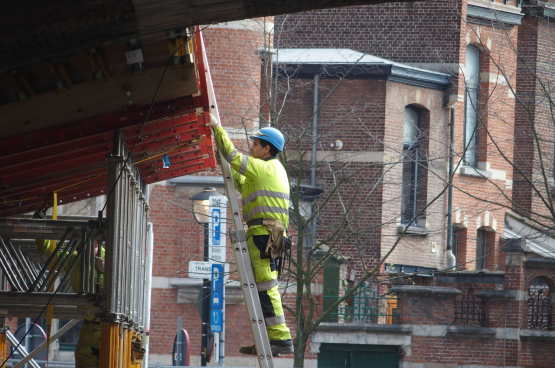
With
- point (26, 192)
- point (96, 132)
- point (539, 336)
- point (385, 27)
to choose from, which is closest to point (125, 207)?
point (96, 132)

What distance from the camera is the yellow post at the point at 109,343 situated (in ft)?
29.3

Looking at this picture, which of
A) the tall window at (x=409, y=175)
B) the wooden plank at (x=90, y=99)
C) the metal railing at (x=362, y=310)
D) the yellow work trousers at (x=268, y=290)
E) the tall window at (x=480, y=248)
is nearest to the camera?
the yellow work trousers at (x=268, y=290)

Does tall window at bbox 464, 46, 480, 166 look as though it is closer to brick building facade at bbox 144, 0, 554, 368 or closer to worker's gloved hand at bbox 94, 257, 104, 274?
brick building facade at bbox 144, 0, 554, 368

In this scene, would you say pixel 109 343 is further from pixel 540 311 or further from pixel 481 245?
pixel 481 245

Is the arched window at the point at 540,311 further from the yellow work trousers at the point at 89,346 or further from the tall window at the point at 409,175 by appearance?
the yellow work trousers at the point at 89,346

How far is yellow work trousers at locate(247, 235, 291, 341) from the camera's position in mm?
7660

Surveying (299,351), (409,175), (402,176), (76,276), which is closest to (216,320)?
(299,351)

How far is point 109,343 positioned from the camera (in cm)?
898

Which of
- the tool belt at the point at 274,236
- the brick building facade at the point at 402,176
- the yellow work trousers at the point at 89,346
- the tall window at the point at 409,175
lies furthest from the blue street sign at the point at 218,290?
the tall window at the point at 409,175

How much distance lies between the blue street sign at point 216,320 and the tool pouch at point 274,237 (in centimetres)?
993

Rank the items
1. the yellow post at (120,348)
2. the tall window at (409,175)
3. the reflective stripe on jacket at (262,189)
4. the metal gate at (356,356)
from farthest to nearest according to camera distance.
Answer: the tall window at (409,175)
the metal gate at (356,356)
the yellow post at (120,348)
the reflective stripe on jacket at (262,189)

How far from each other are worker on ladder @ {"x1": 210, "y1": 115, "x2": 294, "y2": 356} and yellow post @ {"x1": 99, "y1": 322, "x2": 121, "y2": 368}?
1.56 meters

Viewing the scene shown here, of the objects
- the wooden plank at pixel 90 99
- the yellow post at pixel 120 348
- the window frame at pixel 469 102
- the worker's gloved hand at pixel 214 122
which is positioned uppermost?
the window frame at pixel 469 102

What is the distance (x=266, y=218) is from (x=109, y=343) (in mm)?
2298
